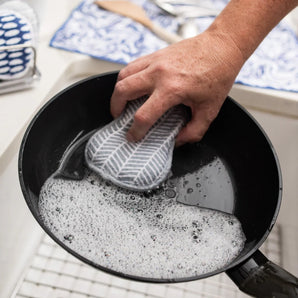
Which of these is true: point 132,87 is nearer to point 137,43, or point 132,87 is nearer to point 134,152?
point 134,152

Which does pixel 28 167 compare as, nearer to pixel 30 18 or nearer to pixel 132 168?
pixel 132 168

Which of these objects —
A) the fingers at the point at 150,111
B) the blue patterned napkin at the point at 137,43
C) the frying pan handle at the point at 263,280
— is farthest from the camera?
the blue patterned napkin at the point at 137,43

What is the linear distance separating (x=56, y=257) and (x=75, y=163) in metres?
0.29

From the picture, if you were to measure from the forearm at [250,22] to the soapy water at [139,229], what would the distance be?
213 mm

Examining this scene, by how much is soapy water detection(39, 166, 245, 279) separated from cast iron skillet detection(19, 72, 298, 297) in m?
0.02

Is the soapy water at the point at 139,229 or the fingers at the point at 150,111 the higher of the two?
the fingers at the point at 150,111

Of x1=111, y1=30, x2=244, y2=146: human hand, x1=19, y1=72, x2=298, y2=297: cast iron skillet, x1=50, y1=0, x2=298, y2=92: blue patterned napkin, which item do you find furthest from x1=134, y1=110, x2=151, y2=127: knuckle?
x1=50, y1=0, x2=298, y2=92: blue patterned napkin

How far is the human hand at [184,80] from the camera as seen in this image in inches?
18.6

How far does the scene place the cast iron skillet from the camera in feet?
1.51

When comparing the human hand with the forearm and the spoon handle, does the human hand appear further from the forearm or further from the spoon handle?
the spoon handle

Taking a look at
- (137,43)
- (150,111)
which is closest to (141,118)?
(150,111)

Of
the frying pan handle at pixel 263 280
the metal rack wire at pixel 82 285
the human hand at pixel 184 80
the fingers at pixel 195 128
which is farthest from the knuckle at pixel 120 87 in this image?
the metal rack wire at pixel 82 285

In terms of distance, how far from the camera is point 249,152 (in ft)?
1.79

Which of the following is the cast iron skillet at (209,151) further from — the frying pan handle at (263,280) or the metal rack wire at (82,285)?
the metal rack wire at (82,285)
